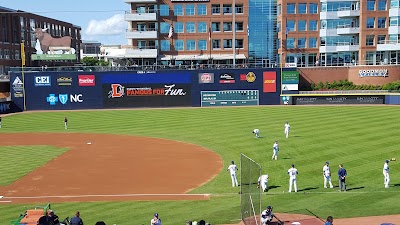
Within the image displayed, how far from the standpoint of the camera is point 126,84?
71625 mm

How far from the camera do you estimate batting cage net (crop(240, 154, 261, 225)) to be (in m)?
16.1

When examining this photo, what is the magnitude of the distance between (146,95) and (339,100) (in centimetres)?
3027

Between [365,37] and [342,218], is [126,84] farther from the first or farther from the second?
[342,218]

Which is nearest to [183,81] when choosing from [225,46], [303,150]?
[225,46]

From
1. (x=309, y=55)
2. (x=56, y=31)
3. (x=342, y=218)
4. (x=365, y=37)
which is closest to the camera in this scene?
(x=342, y=218)

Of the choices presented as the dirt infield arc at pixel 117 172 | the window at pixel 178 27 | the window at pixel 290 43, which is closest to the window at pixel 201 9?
the window at pixel 178 27

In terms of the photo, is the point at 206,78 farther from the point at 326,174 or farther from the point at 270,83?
the point at 326,174

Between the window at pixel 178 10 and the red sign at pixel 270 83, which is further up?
the window at pixel 178 10

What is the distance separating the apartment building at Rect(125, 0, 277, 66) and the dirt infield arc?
4220cm

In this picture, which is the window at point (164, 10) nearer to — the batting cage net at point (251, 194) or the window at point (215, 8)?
the window at point (215, 8)

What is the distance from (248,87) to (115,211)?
171 feet

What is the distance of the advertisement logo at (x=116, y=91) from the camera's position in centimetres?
7162

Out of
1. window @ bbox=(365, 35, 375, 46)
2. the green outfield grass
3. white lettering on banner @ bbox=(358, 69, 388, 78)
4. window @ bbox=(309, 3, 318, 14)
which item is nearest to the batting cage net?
the green outfield grass

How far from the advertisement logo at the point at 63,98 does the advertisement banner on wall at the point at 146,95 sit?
164 inches
